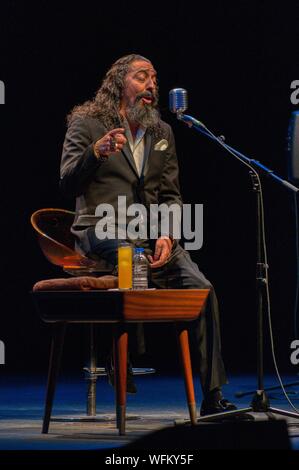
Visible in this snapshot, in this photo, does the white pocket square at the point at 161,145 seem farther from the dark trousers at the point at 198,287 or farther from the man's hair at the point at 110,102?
the dark trousers at the point at 198,287

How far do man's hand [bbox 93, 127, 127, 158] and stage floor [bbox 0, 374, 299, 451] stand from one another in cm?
112

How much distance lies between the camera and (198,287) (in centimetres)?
400

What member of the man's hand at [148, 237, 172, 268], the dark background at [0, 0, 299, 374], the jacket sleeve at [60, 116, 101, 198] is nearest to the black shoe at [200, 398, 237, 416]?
the man's hand at [148, 237, 172, 268]

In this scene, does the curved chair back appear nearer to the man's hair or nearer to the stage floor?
the man's hair

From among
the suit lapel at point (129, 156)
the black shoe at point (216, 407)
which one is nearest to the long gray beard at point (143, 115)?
the suit lapel at point (129, 156)

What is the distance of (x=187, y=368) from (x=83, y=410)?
83 cm

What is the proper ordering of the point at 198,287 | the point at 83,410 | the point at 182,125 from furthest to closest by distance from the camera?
1. the point at 182,125
2. the point at 83,410
3. the point at 198,287

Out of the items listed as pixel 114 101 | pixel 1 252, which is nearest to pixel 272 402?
pixel 114 101

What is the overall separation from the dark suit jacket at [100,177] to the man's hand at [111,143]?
0.20 metres

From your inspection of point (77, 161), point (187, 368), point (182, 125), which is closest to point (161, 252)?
point (77, 161)

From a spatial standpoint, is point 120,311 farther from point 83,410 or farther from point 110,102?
point 110,102

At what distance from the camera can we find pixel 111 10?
19.3ft

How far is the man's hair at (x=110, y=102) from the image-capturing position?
4.32m

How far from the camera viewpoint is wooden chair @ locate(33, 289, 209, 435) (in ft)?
11.1
